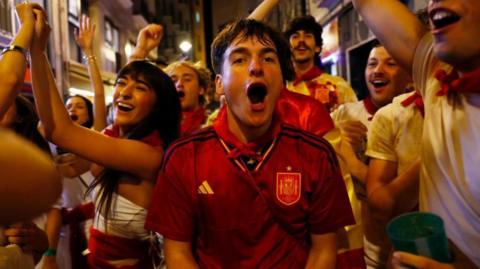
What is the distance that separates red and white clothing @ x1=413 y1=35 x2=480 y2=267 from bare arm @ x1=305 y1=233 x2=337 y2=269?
0.48 metres

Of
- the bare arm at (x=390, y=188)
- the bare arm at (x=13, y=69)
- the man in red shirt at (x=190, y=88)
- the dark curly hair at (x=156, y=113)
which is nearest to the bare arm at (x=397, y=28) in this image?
the bare arm at (x=390, y=188)

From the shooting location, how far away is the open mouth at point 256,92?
207 centimetres

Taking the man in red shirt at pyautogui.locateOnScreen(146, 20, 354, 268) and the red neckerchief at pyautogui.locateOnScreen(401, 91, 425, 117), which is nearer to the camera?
the man in red shirt at pyautogui.locateOnScreen(146, 20, 354, 268)

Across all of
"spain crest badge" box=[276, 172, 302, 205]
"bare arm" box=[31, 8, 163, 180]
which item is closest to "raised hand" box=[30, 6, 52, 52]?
"bare arm" box=[31, 8, 163, 180]

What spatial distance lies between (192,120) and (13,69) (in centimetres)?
230

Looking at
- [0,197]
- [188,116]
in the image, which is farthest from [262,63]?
[188,116]

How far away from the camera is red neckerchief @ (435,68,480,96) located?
141 centimetres

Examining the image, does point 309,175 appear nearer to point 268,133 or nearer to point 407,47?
point 268,133

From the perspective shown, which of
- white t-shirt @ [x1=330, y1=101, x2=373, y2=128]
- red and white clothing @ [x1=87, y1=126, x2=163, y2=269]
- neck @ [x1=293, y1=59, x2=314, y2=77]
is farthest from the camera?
neck @ [x1=293, y1=59, x2=314, y2=77]

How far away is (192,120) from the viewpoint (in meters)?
4.33

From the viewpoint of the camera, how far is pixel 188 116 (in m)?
4.34

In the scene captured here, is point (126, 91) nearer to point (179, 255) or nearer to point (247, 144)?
point (247, 144)

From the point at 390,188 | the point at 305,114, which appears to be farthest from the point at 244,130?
the point at 390,188

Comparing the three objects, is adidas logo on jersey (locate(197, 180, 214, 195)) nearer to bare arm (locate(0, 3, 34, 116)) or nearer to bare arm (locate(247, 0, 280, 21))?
bare arm (locate(0, 3, 34, 116))
